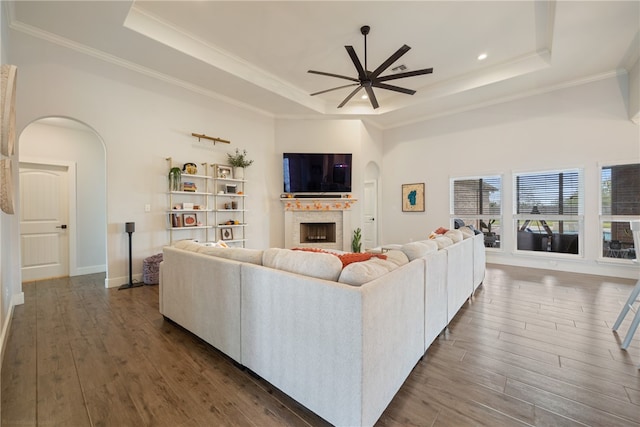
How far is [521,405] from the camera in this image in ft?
5.09

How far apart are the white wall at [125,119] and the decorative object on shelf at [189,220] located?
13.7 inches

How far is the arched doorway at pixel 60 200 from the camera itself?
4328 millimetres

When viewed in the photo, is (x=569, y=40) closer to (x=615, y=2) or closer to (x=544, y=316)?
(x=615, y=2)

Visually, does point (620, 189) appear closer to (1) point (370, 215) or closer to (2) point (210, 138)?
(1) point (370, 215)

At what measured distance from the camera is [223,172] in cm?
525

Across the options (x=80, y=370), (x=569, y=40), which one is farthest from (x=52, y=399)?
(x=569, y=40)

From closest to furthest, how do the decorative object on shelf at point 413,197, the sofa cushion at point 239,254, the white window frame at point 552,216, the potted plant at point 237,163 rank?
the sofa cushion at point 239,254, the white window frame at point 552,216, the potted plant at point 237,163, the decorative object on shelf at point 413,197

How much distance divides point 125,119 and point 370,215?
6.17 meters

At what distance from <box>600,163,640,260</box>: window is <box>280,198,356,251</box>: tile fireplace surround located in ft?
14.8

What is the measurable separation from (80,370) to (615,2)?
6.28m

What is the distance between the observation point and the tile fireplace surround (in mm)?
6223

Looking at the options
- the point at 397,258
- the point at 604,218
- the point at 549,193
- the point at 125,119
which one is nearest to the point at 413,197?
the point at 549,193

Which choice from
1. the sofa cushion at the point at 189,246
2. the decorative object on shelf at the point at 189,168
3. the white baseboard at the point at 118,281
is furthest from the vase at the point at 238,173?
the sofa cushion at the point at 189,246

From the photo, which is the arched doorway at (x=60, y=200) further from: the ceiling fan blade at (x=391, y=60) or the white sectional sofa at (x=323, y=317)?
the ceiling fan blade at (x=391, y=60)
